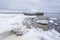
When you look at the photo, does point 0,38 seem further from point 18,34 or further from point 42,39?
point 42,39

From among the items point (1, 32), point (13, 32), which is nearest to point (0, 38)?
point (1, 32)

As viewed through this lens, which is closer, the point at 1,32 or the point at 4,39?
the point at 4,39

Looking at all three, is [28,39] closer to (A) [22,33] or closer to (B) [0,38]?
(A) [22,33]

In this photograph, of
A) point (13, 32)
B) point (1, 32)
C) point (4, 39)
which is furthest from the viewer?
point (13, 32)

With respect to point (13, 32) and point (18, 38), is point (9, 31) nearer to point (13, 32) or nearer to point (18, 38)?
point (13, 32)

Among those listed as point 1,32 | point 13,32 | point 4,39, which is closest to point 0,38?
point 4,39

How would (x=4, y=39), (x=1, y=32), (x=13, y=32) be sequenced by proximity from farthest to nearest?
(x=13, y=32), (x=1, y=32), (x=4, y=39)

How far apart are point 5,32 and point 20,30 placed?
608 millimetres

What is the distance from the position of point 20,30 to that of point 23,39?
685mm

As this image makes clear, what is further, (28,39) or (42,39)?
Answer: (42,39)

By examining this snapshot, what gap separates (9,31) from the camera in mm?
5320

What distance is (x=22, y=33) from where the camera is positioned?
16.9 feet

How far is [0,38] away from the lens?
450cm

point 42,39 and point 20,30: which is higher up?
point 20,30
